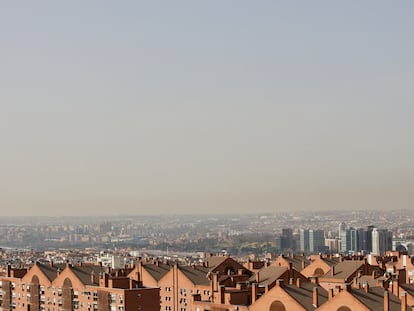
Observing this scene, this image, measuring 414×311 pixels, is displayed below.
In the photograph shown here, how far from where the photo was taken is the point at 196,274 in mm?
82500

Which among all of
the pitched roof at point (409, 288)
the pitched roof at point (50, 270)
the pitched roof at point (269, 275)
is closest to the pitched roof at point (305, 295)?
the pitched roof at point (409, 288)

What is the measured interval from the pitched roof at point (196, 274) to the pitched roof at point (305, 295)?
19.5 m

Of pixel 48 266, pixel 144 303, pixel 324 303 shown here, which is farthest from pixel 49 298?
pixel 324 303

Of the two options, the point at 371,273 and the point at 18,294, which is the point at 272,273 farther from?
the point at 18,294

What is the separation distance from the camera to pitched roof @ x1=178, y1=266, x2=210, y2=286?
80688 mm

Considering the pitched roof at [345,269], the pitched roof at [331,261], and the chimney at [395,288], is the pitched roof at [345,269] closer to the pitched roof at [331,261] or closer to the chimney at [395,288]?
the pitched roof at [331,261]

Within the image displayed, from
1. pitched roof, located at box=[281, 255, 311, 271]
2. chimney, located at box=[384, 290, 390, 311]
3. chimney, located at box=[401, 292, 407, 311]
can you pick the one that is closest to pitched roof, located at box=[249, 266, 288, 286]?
pitched roof, located at box=[281, 255, 311, 271]

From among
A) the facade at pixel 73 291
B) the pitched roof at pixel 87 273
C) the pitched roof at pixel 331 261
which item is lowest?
the facade at pixel 73 291

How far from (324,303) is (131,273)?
32.8m

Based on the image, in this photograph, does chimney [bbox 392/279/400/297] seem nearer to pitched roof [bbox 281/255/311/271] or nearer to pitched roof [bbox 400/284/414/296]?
pitched roof [bbox 400/284/414/296]

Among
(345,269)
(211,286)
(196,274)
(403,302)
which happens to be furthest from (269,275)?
(403,302)

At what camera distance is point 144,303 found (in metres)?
78.2

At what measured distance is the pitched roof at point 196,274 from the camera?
80.7 metres

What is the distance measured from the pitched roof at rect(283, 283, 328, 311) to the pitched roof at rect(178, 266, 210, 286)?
19.5 m
